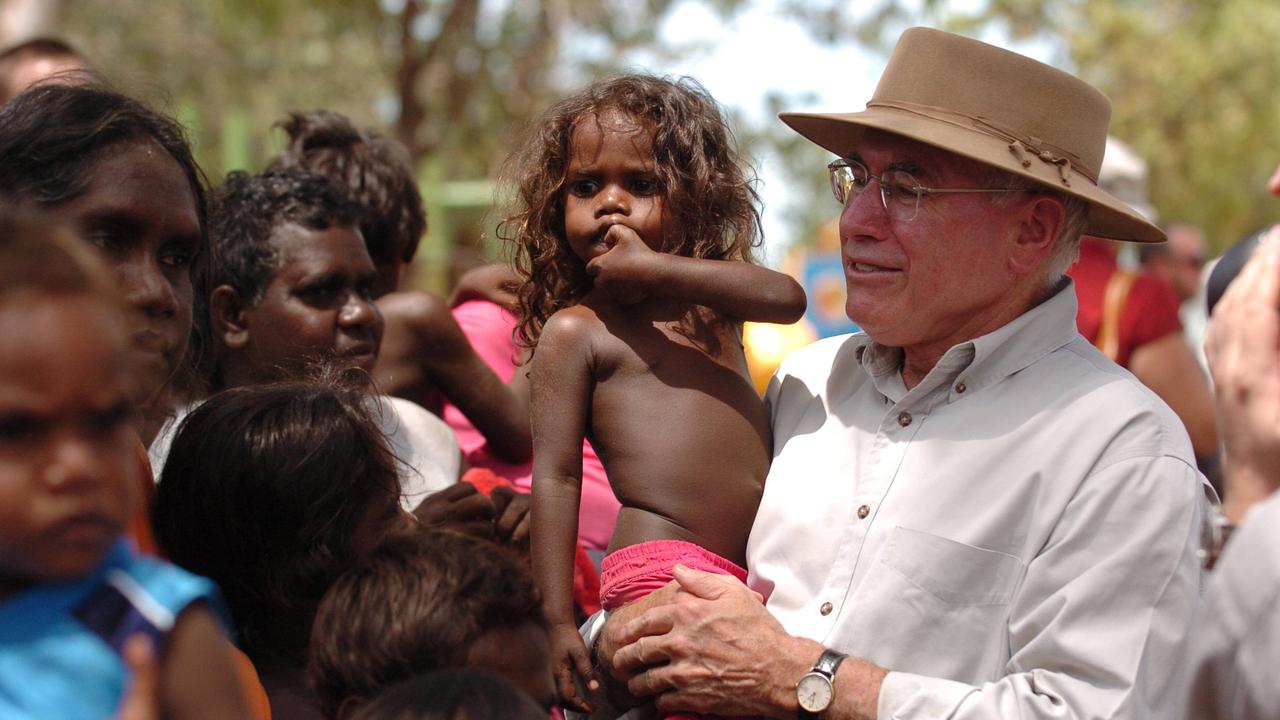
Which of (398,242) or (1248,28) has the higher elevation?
(1248,28)

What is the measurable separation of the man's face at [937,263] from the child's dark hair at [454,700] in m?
1.52

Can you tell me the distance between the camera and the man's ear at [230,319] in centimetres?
375

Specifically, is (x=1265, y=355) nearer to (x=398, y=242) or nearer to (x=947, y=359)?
(x=947, y=359)

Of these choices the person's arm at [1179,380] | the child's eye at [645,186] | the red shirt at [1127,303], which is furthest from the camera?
the red shirt at [1127,303]

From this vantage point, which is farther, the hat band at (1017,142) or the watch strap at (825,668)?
the hat band at (1017,142)

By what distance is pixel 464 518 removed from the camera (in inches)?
128

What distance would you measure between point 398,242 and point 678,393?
1.77 metres

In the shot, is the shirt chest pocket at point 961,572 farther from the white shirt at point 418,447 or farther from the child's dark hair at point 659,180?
the white shirt at point 418,447

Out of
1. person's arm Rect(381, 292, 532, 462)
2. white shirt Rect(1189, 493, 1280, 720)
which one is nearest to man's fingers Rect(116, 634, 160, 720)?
white shirt Rect(1189, 493, 1280, 720)

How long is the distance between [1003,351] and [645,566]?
0.97 metres

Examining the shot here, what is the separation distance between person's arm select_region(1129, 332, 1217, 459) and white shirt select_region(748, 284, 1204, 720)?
298 cm

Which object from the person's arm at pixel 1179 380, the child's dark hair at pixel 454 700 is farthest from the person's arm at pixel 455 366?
the person's arm at pixel 1179 380

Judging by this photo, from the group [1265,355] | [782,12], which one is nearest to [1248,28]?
[782,12]

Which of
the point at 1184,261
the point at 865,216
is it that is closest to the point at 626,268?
the point at 865,216
